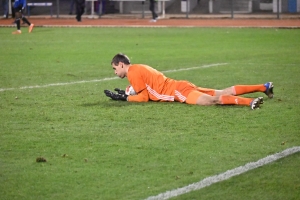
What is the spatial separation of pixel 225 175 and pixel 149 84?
4047mm

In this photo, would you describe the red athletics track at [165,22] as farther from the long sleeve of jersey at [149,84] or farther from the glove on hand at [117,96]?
the long sleeve of jersey at [149,84]

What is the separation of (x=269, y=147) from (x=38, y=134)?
2.59 m

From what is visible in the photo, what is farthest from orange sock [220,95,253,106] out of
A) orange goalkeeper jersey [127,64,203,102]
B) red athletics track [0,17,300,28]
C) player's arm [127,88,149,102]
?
red athletics track [0,17,300,28]

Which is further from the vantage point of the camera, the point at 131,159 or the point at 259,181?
the point at 131,159

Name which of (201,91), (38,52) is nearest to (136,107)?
(201,91)

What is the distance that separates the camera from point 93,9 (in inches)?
1566

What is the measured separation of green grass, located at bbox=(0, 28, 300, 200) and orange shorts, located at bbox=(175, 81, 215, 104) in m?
0.14

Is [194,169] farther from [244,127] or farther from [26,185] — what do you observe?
[244,127]

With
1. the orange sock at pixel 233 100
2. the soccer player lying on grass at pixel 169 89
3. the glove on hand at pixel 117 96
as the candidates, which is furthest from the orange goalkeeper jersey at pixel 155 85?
the orange sock at pixel 233 100

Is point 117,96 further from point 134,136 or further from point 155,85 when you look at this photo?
point 134,136

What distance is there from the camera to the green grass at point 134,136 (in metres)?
6.48

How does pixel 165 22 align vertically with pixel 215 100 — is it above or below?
below

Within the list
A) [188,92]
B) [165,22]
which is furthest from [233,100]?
[165,22]

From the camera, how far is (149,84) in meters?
10.6
